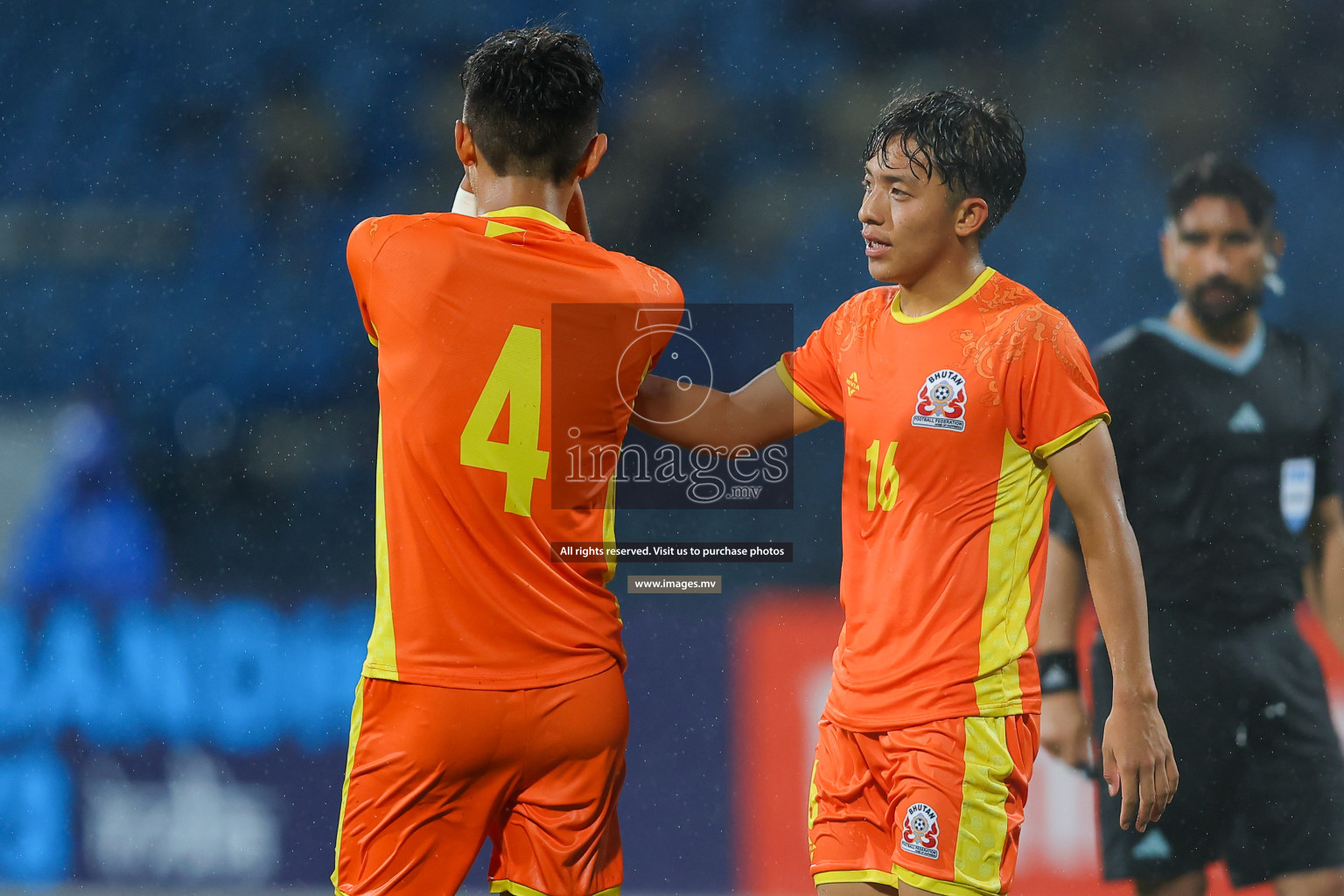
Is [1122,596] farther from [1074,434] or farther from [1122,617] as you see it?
[1074,434]

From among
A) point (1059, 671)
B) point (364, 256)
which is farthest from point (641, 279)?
point (1059, 671)

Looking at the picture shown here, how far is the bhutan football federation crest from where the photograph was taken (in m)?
1.90

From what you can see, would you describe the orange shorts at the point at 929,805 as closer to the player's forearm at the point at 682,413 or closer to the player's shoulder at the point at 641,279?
the player's forearm at the point at 682,413

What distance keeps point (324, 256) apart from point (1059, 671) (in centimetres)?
226

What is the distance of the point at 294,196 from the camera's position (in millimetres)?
3422

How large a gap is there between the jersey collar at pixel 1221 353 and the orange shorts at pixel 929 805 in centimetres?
156

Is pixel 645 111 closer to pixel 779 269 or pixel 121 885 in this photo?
A: pixel 779 269

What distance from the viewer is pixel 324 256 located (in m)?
3.43

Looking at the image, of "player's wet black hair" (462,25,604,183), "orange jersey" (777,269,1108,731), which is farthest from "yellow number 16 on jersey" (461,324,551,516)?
"orange jersey" (777,269,1108,731)

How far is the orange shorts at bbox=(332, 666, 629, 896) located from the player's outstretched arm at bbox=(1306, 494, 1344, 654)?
7.14 feet

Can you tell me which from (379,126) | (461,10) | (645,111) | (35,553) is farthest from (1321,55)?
(35,553)

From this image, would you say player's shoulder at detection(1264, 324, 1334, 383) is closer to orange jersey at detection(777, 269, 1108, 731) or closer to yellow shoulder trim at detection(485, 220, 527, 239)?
orange jersey at detection(777, 269, 1108, 731)

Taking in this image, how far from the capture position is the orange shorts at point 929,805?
182 centimetres

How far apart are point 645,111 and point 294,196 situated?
1017mm
